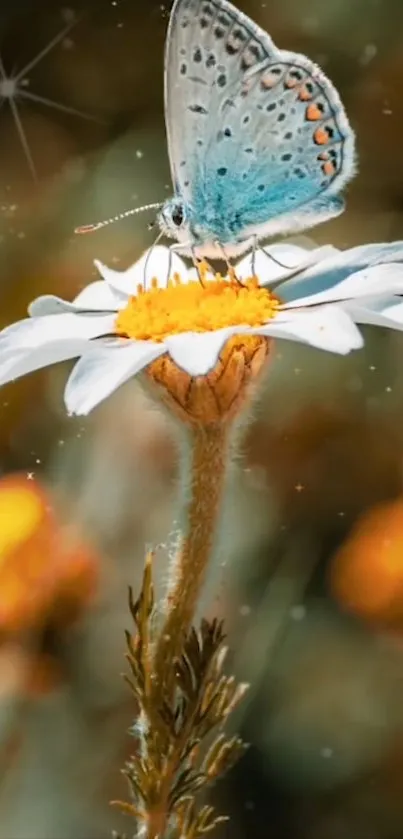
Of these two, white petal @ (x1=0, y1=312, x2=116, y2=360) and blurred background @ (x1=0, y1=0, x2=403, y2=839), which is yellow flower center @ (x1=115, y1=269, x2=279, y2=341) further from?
blurred background @ (x1=0, y1=0, x2=403, y2=839)

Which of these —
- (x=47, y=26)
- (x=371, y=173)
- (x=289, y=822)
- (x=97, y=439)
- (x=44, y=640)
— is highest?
(x=47, y=26)

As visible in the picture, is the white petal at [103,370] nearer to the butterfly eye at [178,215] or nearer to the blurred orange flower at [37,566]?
the butterfly eye at [178,215]

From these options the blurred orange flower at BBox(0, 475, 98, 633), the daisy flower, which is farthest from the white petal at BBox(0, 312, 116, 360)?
the blurred orange flower at BBox(0, 475, 98, 633)

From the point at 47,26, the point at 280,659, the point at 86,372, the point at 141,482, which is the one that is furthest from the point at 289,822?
the point at 47,26

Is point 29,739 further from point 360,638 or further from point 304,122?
point 304,122

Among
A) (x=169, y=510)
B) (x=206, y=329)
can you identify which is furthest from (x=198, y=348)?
(x=169, y=510)

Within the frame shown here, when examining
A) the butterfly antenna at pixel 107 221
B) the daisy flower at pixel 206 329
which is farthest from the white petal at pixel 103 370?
the butterfly antenna at pixel 107 221
